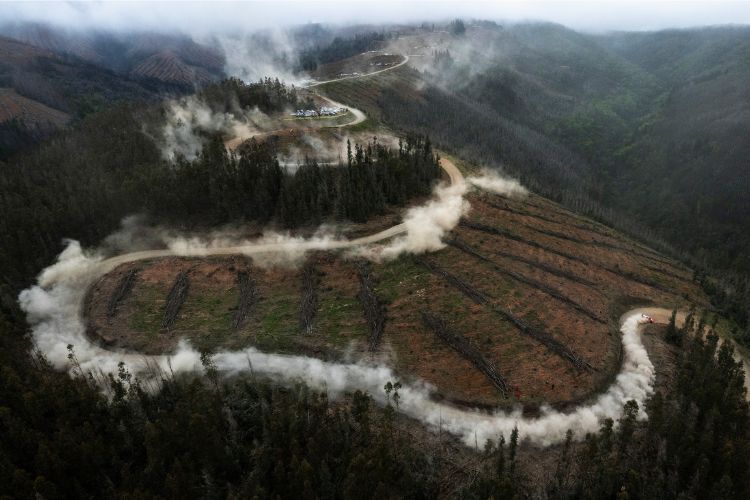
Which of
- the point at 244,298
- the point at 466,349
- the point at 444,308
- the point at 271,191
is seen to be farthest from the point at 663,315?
the point at 271,191

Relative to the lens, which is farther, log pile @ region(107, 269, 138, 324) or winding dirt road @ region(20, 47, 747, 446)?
log pile @ region(107, 269, 138, 324)

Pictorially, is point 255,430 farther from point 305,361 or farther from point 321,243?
point 321,243

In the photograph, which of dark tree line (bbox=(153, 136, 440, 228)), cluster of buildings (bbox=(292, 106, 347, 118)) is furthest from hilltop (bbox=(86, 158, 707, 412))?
cluster of buildings (bbox=(292, 106, 347, 118))

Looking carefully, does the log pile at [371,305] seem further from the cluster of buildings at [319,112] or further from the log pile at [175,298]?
the cluster of buildings at [319,112]

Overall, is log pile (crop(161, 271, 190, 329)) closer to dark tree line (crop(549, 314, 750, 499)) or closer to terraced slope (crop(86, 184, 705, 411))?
terraced slope (crop(86, 184, 705, 411))

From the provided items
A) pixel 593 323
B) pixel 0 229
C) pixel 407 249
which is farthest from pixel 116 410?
pixel 593 323

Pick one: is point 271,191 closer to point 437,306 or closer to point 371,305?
point 371,305
